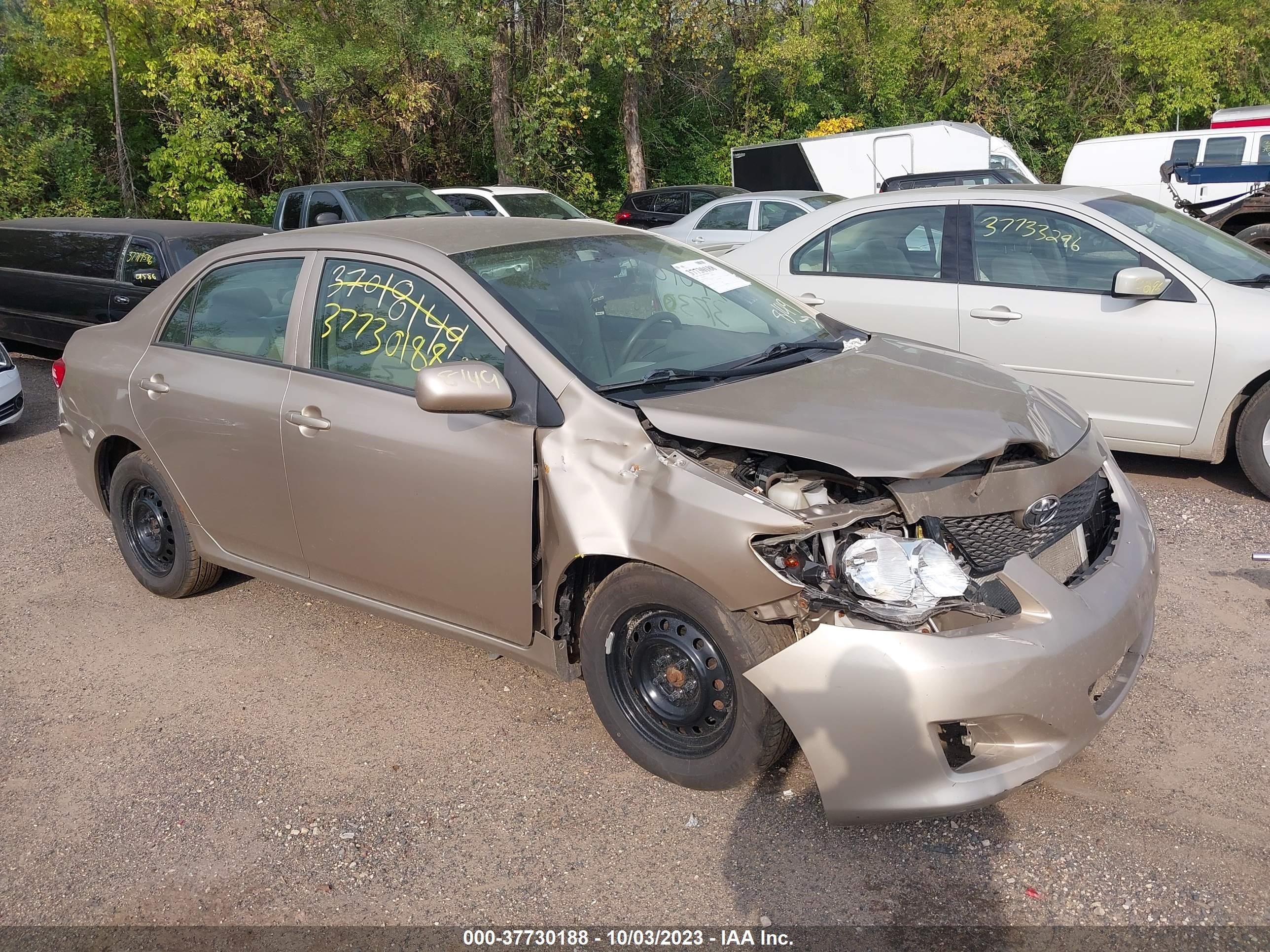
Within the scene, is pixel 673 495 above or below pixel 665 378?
→ below

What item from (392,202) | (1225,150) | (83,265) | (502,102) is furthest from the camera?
(502,102)

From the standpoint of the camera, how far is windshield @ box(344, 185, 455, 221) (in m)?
12.6

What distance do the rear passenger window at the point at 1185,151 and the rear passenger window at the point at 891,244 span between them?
13469 millimetres

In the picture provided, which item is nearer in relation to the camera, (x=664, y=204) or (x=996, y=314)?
(x=996, y=314)

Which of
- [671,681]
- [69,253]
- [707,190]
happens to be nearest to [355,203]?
[69,253]

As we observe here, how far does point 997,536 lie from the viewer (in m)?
3.09

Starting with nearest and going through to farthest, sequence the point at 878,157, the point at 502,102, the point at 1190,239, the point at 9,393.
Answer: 1. the point at 1190,239
2. the point at 9,393
3. the point at 878,157
4. the point at 502,102

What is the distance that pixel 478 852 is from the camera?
3160mm

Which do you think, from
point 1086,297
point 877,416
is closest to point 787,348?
point 877,416

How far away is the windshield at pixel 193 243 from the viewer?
915 cm

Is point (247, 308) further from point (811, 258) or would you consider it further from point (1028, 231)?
point (1028, 231)

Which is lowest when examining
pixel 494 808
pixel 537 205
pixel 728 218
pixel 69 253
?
pixel 494 808

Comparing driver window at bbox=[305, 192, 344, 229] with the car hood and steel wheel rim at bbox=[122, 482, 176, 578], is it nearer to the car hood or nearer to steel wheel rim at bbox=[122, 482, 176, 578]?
steel wheel rim at bbox=[122, 482, 176, 578]

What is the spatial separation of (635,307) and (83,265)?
8026 millimetres
